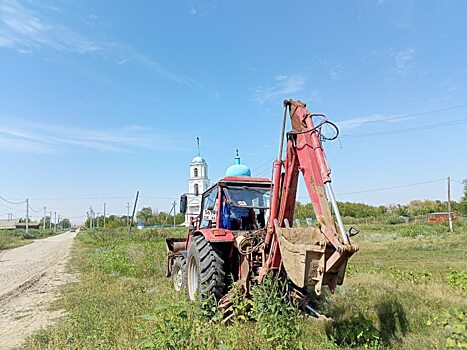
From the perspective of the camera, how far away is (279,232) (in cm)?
485

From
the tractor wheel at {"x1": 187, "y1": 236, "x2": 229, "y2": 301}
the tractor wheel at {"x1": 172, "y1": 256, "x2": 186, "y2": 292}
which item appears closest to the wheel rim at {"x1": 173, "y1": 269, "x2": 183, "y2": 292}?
the tractor wheel at {"x1": 172, "y1": 256, "x2": 186, "y2": 292}

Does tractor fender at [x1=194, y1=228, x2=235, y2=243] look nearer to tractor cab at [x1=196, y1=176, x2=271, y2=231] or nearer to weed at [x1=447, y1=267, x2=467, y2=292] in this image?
tractor cab at [x1=196, y1=176, x2=271, y2=231]

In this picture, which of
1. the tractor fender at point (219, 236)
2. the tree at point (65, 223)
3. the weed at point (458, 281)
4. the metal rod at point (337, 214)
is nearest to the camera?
the metal rod at point (337, 214)

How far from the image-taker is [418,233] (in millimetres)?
35344

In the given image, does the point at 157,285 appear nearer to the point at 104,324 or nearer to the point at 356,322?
the point at 104,324

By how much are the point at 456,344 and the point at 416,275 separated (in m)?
5.65

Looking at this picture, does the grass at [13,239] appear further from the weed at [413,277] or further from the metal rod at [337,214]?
the metal rod at [337,214]

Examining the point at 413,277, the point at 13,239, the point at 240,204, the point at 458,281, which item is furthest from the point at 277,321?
the point at 13,239

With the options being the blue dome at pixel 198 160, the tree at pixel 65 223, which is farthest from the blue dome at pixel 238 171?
the tree at pixel 65 223

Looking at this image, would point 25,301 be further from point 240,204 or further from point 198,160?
point 198,160

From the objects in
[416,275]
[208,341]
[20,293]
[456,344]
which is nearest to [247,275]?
[208,341]

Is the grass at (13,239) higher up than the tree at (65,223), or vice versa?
the tree at (65,223)

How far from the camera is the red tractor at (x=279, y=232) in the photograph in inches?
158

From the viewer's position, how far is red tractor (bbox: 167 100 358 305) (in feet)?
13.2
